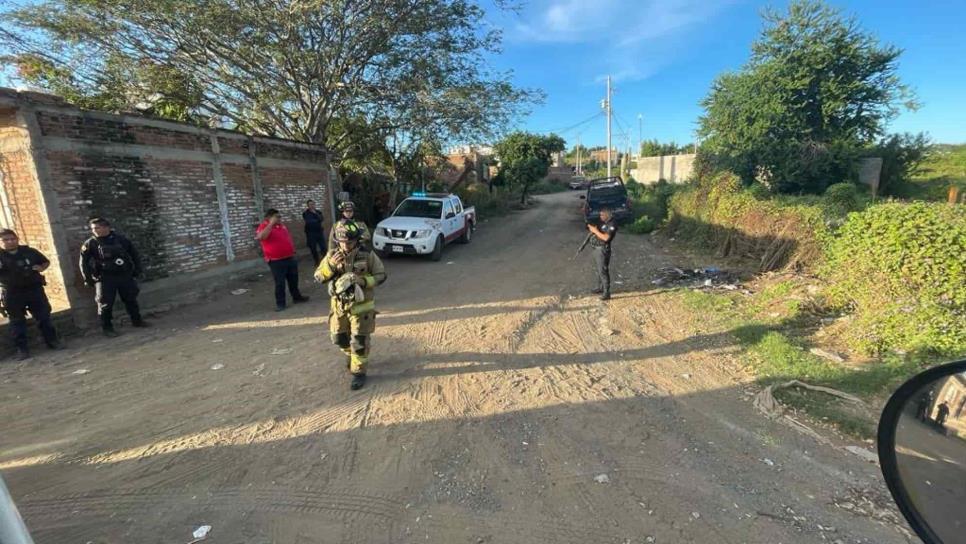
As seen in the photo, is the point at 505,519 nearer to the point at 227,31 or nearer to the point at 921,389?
the point at 921,389

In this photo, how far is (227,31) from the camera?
31.3 feet

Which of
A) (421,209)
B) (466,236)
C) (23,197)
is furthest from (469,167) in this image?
(23,197)

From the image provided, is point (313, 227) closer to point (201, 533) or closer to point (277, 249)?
point (277, 249)

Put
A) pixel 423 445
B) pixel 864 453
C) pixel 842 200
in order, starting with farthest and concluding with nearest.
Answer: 1. pixel 842 200
2. pixel 423 445
3. pixel 864 453

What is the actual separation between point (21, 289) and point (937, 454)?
7.73 meters

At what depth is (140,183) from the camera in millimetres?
6859

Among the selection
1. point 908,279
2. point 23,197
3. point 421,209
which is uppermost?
point 23,197

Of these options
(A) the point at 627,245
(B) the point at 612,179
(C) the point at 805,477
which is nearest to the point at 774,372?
(C) the point at 805,477

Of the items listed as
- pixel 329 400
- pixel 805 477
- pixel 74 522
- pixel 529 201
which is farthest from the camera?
pixel 529 201

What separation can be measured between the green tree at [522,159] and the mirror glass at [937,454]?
88.8 ft

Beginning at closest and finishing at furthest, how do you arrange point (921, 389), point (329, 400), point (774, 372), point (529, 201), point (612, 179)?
point (921, 389) < point (329, 400) < point (774, 372) < point (612, 179) < point (529, 201)

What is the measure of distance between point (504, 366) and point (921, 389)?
3.72m

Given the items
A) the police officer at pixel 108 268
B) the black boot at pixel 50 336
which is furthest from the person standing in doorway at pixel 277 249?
the black boot at pixel 50 336

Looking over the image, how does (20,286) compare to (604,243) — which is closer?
(20,286)
